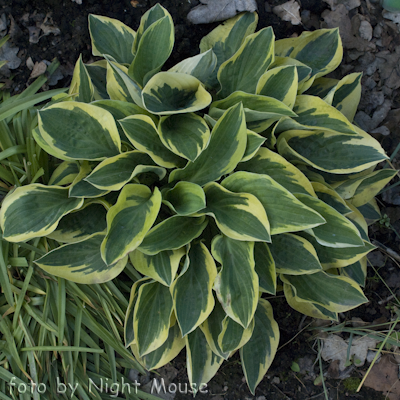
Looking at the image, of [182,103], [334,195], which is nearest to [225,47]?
[182,103]

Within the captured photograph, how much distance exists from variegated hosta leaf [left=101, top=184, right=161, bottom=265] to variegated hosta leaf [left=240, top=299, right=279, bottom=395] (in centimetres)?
59

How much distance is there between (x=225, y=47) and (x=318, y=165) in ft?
1.85

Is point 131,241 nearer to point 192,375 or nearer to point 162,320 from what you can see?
point 162,320

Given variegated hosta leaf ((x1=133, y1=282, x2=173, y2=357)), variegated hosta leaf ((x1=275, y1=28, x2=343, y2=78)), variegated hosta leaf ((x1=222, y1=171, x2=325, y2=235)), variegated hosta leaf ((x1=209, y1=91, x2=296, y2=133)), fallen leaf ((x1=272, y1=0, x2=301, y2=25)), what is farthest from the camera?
fallen leaf ((x1=272, y1=0, x2=301, y2=25))

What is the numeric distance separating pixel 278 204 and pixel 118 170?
48 cm

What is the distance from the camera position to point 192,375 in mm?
1215

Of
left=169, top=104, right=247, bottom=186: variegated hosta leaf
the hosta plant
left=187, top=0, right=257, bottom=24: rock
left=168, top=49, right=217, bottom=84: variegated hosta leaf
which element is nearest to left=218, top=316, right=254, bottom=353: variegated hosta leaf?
the hosta plant

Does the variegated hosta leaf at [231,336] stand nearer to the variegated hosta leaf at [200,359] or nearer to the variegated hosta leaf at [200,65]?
the variegated hosta leaf at [200,359]

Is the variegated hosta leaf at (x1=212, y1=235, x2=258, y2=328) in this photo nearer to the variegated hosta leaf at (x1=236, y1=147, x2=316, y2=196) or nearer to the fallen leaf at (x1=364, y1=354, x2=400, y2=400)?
the variegated hosta leaf at (x1=236, y1=147, x2=316, y2=196)

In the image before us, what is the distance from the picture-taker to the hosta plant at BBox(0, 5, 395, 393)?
1006 millimetres

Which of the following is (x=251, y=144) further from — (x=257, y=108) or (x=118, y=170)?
(x=118, y=170)

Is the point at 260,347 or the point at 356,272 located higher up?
the point at 356,272

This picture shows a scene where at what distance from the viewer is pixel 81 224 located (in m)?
1.17

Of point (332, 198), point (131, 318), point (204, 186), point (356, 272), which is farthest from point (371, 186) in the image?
point (131, 318)
